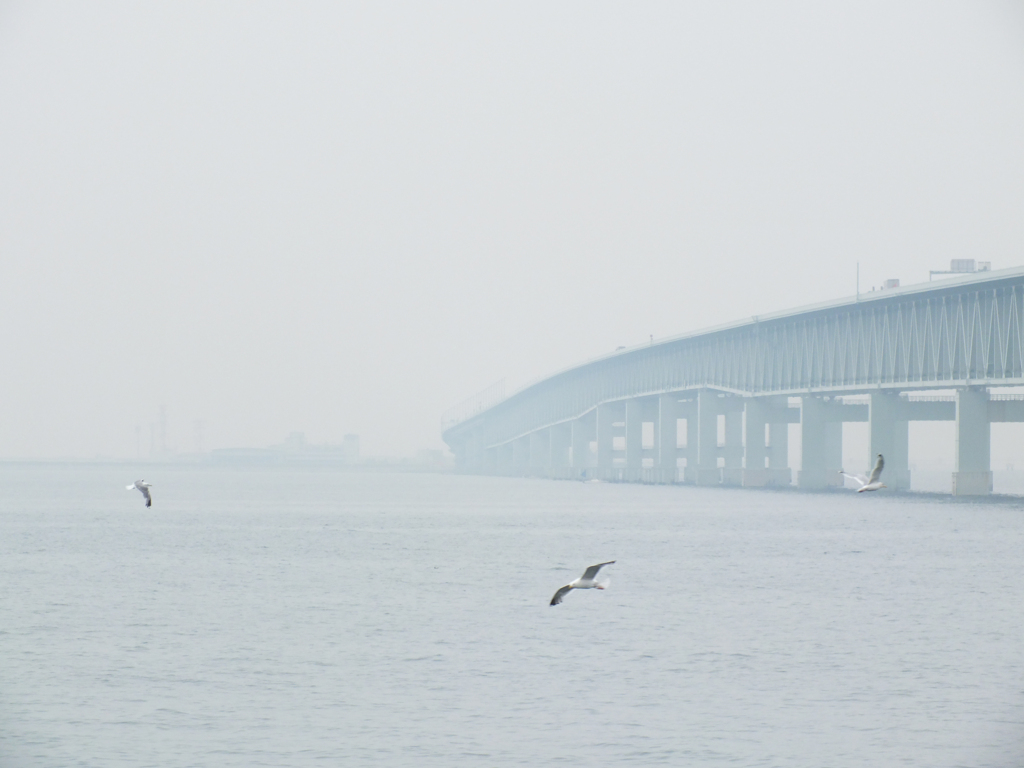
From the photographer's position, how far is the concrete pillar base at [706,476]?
541 feet

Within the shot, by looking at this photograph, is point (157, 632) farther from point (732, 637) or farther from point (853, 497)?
point (853, 497)

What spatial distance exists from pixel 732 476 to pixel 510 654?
427 ft

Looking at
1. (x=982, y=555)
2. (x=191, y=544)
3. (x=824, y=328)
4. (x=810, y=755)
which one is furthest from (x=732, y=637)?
(x=824, y=328)

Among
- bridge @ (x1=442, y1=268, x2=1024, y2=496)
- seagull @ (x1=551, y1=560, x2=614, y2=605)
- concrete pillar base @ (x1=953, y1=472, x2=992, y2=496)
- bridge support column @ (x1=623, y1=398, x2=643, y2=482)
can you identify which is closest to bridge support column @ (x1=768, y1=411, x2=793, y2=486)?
bridge @ (x1=442, y1=268, x2=1024, y2=496)

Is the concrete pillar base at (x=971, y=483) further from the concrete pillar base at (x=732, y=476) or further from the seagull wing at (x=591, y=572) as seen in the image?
the seagull wing at (x=591, y=572)

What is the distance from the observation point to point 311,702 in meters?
33.2

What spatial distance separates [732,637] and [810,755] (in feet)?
46.4

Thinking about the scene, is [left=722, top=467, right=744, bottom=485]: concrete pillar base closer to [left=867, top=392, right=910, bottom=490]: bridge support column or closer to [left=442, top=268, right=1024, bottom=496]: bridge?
[left=442, top=268, right=1024, bottom=496]: bridge

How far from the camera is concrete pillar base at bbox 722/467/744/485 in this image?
545 ft

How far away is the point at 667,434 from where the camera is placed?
570 feet

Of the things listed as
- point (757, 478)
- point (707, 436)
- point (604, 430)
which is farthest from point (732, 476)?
point (604, 430)

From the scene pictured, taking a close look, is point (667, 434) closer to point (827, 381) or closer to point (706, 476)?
point (706, 476)

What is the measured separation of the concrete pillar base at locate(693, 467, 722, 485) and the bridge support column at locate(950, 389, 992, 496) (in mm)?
50203

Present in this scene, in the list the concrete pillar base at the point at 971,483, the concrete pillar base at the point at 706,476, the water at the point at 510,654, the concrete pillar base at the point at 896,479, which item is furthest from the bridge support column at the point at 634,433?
the water at the point at 510,654
